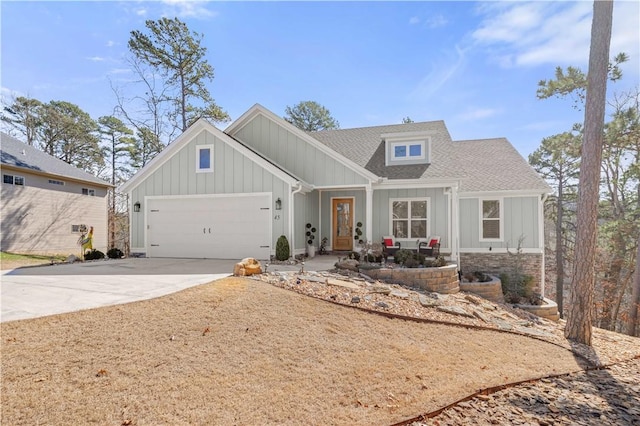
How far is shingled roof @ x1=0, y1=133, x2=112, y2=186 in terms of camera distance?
16531mm

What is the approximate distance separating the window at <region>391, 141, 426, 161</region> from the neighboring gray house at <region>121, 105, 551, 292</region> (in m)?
0.04

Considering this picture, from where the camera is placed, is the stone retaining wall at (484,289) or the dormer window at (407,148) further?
the dormer window at (407,148)

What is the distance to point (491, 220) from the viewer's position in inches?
499

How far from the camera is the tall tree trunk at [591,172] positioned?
6625mm

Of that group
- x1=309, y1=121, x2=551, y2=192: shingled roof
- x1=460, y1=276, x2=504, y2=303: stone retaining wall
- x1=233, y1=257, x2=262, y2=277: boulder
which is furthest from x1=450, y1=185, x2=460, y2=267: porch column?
x1=233, y1=257, x2=262, y2=277: boulder

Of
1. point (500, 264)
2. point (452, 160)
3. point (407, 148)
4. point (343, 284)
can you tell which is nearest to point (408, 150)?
point (407, 148)

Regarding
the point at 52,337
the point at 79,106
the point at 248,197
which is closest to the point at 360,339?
the point at 52,337

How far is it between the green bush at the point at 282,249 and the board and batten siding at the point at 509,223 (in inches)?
272

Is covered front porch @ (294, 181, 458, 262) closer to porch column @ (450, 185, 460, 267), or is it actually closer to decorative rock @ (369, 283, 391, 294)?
porch column @ (450, 185, 460, 267)

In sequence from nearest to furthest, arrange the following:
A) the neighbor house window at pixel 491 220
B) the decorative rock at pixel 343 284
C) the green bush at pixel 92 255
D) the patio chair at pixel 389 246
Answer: the decorative rock at pixel 343 284
the patio chair at pixel 389 246
the green bush at pixel 92 255
the neighbor house window at pixel 491 220

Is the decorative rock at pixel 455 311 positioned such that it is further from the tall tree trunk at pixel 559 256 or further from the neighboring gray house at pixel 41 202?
the neighboring gray house at pixel 41 202

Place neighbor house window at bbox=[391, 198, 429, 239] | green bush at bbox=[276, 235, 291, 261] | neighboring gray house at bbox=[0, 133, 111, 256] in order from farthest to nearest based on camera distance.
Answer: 1. neighboring gray house at bbox=[0, 133, 111, 256]
2. neighbor house window at bbox=[391, 198, 429, 239]
3. green bush at bbox=[276, 235, 291, 261]

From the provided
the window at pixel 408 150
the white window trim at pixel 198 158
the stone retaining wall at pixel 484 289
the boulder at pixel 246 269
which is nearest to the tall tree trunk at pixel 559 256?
the stone retaining wall at pixel 484 289

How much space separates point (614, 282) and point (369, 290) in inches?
661
